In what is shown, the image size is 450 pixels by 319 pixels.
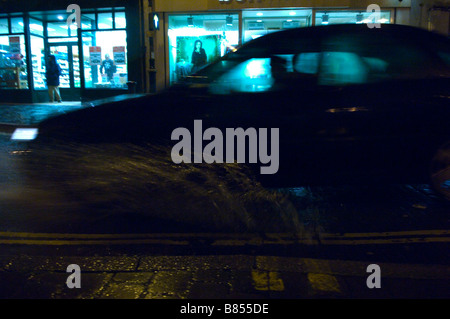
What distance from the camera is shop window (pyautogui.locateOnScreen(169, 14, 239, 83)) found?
A: 13484 millimetres

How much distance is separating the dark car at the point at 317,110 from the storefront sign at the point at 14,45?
1305 centimetres

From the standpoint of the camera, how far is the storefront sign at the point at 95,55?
1495 cm

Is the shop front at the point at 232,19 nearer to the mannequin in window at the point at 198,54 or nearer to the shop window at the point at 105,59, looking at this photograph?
the mannequin in window at the point at 198,54

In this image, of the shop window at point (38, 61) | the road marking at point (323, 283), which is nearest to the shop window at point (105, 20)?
the shop window at point (38, 61)

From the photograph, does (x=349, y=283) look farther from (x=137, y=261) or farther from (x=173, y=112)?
(x=173, y=112)

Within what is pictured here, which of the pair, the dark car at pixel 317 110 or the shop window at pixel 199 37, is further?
the shop window at pixel 199 37

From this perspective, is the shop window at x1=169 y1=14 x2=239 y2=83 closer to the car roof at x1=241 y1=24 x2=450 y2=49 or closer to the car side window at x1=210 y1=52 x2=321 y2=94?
the car roof at x1=241 y1=24 x2=450 y2=49

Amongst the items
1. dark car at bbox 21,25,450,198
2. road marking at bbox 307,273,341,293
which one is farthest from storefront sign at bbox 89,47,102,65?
road marking at bbox 307,273,341,293

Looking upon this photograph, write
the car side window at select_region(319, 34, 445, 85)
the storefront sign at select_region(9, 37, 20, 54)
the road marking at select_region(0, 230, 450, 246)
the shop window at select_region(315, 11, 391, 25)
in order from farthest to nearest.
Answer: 1. the storefront sign at select_region(9, 37, 20, 54)
2. the shop window at select_region(315, 11, 391, 25)
3. the car side window at select_region(319, 34, 445, 85)
4. the road marking at select_region(0, 230, 450, 246)

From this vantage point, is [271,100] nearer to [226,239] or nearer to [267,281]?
[226,239]

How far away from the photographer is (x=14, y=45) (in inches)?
608

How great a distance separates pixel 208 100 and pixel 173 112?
0.40 meters
